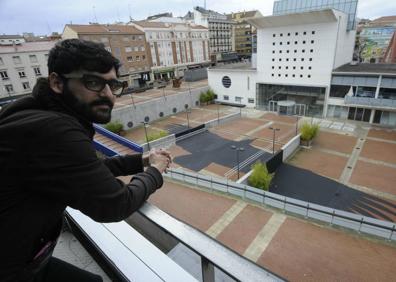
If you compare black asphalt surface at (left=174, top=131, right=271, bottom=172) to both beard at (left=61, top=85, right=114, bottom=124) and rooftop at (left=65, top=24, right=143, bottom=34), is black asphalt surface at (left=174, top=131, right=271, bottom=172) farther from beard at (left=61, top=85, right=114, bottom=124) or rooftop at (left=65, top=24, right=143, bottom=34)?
rooftop at (left=65, top=24, right=143, bottom=34)

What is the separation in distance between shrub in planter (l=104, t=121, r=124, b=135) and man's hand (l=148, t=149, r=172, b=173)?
2409 centimetres

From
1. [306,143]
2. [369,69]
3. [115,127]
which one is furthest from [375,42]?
[115,127]

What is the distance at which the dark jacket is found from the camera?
3.56 feet

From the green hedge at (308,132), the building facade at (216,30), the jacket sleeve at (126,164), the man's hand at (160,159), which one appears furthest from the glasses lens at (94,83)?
the building facade at (216,30)

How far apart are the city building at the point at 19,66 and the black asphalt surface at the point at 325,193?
99.1ft

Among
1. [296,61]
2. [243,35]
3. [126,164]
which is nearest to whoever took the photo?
[126,164]

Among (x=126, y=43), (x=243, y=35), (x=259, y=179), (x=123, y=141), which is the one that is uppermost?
(x=243, y=35)

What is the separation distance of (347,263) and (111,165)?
9538mm

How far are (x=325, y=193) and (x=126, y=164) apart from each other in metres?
16.3

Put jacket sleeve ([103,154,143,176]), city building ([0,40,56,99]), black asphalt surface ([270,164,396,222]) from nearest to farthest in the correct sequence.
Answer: jacket sleeve ([103,154,143,176]) < black asphalt surface ([270,164,396,222]) < city building ([0,40,56,99])

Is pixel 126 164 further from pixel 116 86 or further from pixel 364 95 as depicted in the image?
pixel 364 95

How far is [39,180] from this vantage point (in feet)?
3.61

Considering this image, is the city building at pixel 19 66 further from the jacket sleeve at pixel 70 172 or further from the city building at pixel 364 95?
the city building at pixel 364 95

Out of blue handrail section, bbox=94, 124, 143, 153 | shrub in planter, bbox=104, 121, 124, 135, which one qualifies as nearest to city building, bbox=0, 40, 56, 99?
shrub in planter, bbox=104, 121, 124, 135
